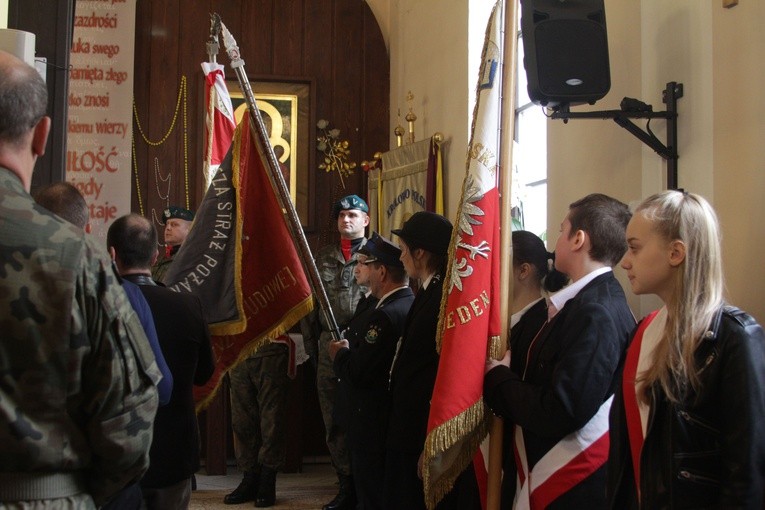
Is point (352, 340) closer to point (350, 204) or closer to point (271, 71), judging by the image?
point (350, 204)

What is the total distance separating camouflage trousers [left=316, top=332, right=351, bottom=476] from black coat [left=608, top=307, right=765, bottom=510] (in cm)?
353

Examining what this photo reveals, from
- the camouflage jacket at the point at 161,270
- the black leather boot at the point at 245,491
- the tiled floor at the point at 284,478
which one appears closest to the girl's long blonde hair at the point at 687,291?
the black leather boot at the point at 245,491

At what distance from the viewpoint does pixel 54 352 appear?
1.36 m

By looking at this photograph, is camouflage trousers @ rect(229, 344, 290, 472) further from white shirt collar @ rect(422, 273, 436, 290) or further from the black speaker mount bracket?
the black speaker mount bracket

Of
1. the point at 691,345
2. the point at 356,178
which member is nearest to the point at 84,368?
the point at 691,345

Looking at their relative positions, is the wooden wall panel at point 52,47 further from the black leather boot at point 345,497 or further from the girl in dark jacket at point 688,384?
the black leather boot at point 345,497

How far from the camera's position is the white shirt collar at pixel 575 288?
249 centimetres

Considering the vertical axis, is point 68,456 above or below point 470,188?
below

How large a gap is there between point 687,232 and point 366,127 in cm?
574

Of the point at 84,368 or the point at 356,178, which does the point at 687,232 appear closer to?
the point at 84,368

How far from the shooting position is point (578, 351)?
2.32 m

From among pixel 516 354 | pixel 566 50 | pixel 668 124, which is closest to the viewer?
pixel 516 354

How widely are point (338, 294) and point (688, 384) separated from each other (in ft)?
12.9

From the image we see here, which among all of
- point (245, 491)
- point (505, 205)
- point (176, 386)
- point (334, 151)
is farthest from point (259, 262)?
point (334, 151)
